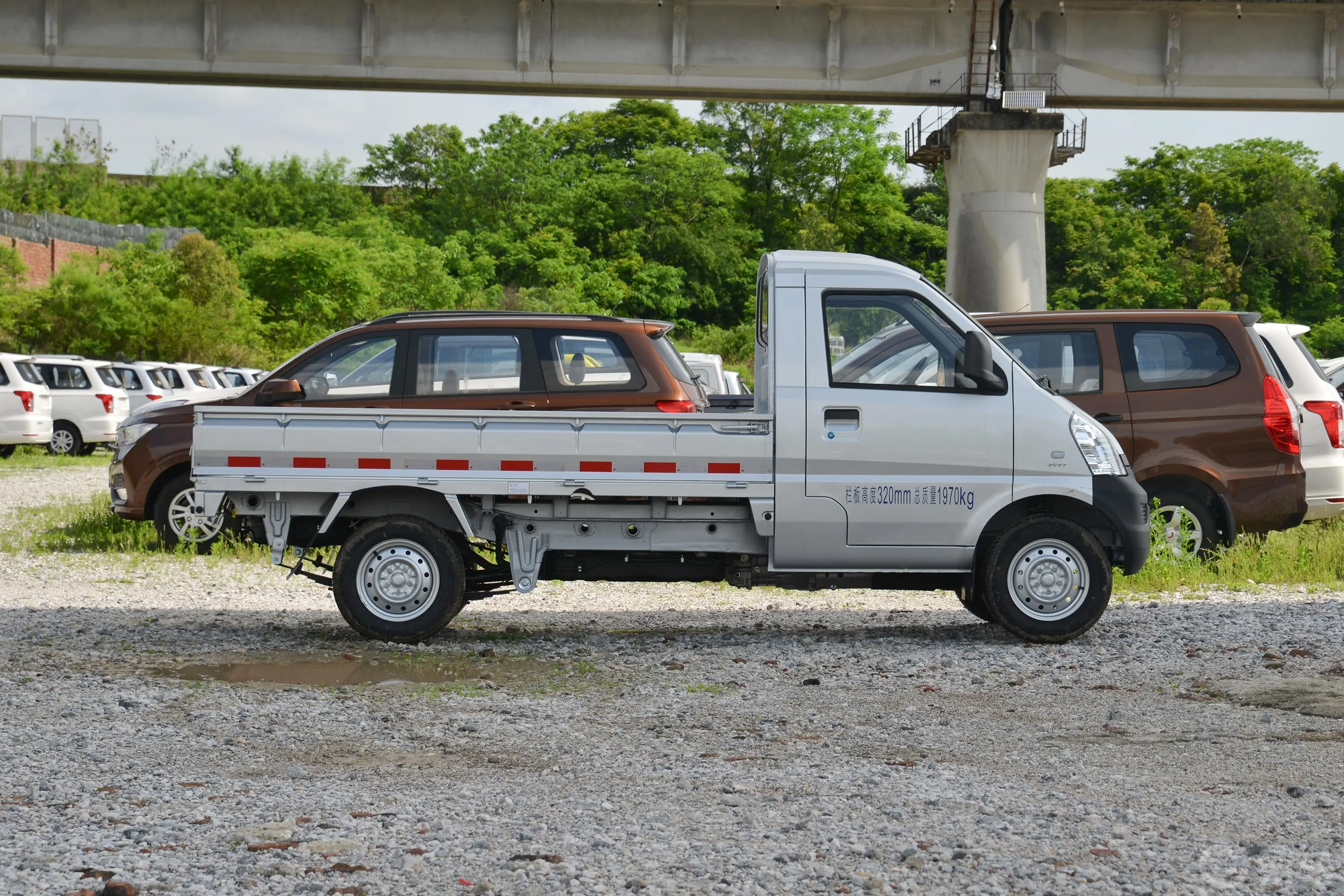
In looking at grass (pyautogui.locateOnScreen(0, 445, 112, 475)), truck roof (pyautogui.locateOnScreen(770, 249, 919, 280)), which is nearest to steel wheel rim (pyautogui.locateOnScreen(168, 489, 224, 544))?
truck roof (pyautogui.locateOnScreen(770, 249, 919, 280))

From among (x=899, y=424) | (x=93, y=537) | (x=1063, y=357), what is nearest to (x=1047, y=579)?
(x=899, y=424)

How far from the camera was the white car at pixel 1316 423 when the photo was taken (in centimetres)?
1209

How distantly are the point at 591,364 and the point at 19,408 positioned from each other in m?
17.1

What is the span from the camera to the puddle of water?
25.8 feet

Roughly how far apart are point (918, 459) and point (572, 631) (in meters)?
2.56

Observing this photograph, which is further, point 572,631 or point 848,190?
point 848,190

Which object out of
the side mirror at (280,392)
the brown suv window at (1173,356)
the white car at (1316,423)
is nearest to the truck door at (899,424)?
the brown suv window at (1173,356)

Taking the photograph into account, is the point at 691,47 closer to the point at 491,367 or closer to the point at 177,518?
the point at 177,518

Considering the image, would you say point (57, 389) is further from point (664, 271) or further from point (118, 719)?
point (664, 271)

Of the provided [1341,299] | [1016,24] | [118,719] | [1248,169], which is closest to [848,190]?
[1248,169]

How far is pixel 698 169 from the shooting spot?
236ft

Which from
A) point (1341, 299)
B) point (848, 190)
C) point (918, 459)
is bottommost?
point (918, 459)

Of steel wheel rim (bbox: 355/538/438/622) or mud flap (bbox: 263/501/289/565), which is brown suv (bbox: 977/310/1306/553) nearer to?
steel wheel rim (bbox: 355/538/438/622)

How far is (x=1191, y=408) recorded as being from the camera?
11539 mm
